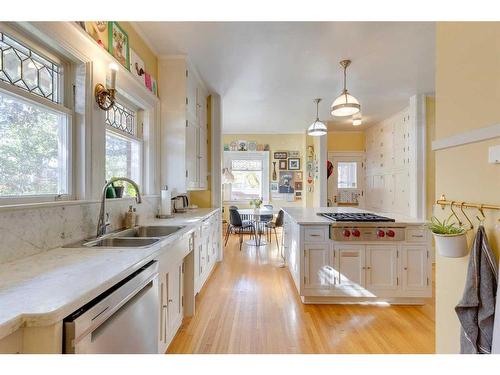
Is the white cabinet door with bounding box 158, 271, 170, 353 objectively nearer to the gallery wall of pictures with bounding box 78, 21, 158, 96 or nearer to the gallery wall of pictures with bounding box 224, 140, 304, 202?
the gallery wall of pictures with bounding box 78, 21, 158, 96

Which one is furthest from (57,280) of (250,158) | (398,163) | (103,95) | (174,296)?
(250,158)

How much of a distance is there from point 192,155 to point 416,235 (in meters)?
2.71

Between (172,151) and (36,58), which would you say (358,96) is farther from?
(36,58)

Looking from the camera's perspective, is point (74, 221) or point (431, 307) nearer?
point (74, 221)

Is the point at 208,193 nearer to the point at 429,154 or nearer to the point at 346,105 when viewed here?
the point at 346,105

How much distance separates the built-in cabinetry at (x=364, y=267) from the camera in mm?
2564

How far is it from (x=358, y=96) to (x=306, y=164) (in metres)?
2.49

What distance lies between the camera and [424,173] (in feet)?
13.2

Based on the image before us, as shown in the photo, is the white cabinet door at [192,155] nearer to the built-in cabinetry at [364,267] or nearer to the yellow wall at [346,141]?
the built-in cabinetry at [364,267]

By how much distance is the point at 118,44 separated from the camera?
82.5 inches

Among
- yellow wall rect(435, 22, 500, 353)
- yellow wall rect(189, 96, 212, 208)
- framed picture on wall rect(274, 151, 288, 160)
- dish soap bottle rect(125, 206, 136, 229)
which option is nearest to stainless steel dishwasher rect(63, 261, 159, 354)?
dish soap bottle rect(125, 206, 136, 229)

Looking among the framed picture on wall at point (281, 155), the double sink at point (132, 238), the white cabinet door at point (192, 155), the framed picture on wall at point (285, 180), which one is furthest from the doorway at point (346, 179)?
the double sink at point (132, 238)
